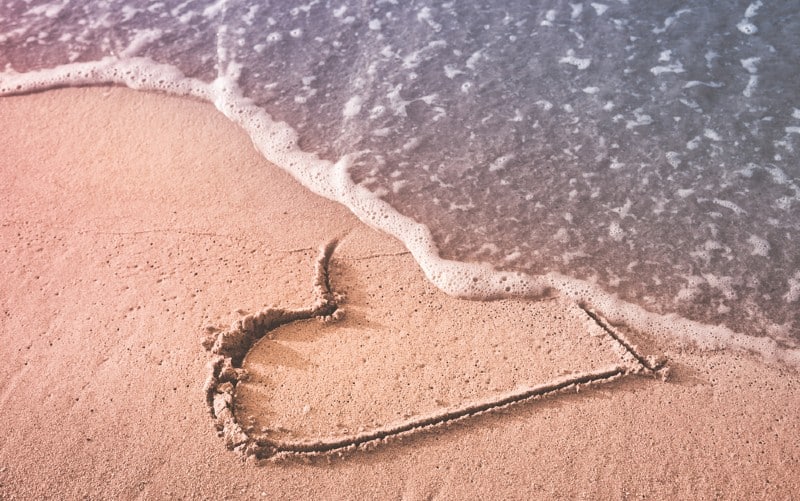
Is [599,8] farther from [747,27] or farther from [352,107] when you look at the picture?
[352,107]

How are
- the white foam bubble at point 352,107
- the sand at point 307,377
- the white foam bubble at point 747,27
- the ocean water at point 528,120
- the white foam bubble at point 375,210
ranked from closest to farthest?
the sand at point 307,377 < the white foam bubble at point 375,210 < the ocean water at point 528,120 < the white foam bubble at point 352,107 < the white foam bubble at point 747,27

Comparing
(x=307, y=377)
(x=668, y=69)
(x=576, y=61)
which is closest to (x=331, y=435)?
(x=307, y=377)

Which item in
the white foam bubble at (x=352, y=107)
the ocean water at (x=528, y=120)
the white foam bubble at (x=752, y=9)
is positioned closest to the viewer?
the ocean water at (x=528, y=120)

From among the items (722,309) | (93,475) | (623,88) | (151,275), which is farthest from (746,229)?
(93,475)

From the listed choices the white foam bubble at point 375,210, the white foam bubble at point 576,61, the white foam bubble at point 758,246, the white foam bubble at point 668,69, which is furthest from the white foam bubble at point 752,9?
the white foam bubble at point 758,246

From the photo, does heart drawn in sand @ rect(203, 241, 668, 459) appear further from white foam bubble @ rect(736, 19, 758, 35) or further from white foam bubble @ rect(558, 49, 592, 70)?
white foam bubble @ rect(736, 19, 758, 35)

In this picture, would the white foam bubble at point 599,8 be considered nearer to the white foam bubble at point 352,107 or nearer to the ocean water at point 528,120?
the ocean water at point 528,120
